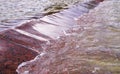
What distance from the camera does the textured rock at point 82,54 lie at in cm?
205

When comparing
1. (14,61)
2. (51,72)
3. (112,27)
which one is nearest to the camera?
(51,72)

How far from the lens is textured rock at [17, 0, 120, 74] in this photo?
2.05 m

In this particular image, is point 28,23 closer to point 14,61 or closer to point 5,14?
point 14,61

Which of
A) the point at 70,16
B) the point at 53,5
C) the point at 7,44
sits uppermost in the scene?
the point at 7,44

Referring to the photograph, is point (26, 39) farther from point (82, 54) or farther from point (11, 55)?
point (82, 54)

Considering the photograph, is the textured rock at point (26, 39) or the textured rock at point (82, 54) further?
the textured rock at point (26, 39)

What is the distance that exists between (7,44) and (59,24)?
40.9 inches

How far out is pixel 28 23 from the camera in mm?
3006

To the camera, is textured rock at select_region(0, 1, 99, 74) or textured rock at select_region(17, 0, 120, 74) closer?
textured rock at select_region(17, 0, 120, 74)

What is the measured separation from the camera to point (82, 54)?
2.36m

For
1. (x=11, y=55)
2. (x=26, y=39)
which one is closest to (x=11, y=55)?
(x=11, y=55)

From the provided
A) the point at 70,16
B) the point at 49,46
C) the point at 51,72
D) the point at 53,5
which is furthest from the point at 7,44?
the point at 53,5

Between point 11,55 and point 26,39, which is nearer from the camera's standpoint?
point 11,55

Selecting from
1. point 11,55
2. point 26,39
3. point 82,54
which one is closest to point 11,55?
point 11,55
